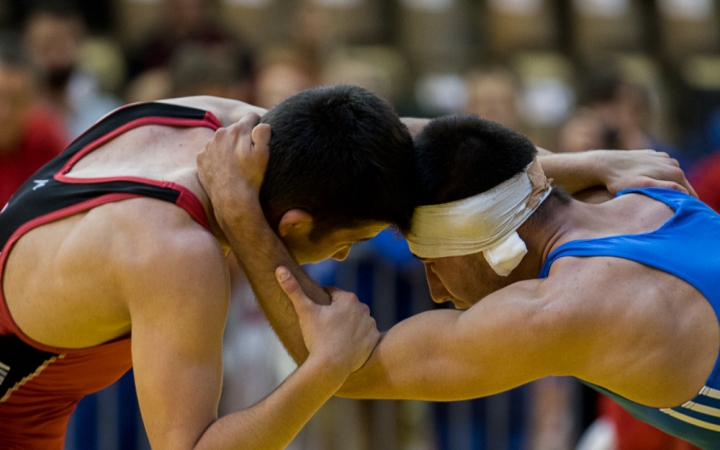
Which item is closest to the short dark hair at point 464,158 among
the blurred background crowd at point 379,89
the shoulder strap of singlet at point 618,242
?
the shoulder strap of singlet at point 618,242

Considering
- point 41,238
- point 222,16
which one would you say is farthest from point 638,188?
point 222,16

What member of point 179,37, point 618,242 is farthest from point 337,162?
point 179,37

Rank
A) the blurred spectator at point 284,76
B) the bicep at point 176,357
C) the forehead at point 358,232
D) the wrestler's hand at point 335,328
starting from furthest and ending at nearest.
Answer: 1. the blurred spectator at point 284,76
2. the forehead at point 358,232
3. the wrestler's hand at point 335,328
4. the bicep at point 176,357

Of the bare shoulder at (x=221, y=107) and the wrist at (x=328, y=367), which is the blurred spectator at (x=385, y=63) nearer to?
the bare shoulder at (x=221, y=107)

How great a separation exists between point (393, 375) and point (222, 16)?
654 centimetres

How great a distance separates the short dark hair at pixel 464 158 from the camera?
292cm

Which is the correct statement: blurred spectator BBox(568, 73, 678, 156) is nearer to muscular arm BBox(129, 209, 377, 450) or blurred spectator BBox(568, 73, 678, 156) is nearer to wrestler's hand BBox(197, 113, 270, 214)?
wrestler's hand BBox(197, 113, 270, 214)

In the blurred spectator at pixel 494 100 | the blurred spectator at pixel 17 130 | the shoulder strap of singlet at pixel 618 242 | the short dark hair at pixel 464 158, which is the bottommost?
the blurred spectator at pixel 494 100

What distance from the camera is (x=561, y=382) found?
604cm

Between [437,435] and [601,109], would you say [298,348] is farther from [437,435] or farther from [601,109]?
[601,109]

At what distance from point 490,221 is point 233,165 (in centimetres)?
78

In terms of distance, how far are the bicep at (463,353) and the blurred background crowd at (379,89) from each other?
6.79 feet

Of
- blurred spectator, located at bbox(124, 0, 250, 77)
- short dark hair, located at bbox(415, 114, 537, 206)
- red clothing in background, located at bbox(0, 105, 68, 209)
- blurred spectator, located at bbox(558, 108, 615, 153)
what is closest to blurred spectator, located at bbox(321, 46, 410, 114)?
blurred spectator, located at bbox(124, 0, 250, 77)

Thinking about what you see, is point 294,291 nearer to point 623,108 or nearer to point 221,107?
point 221,107
